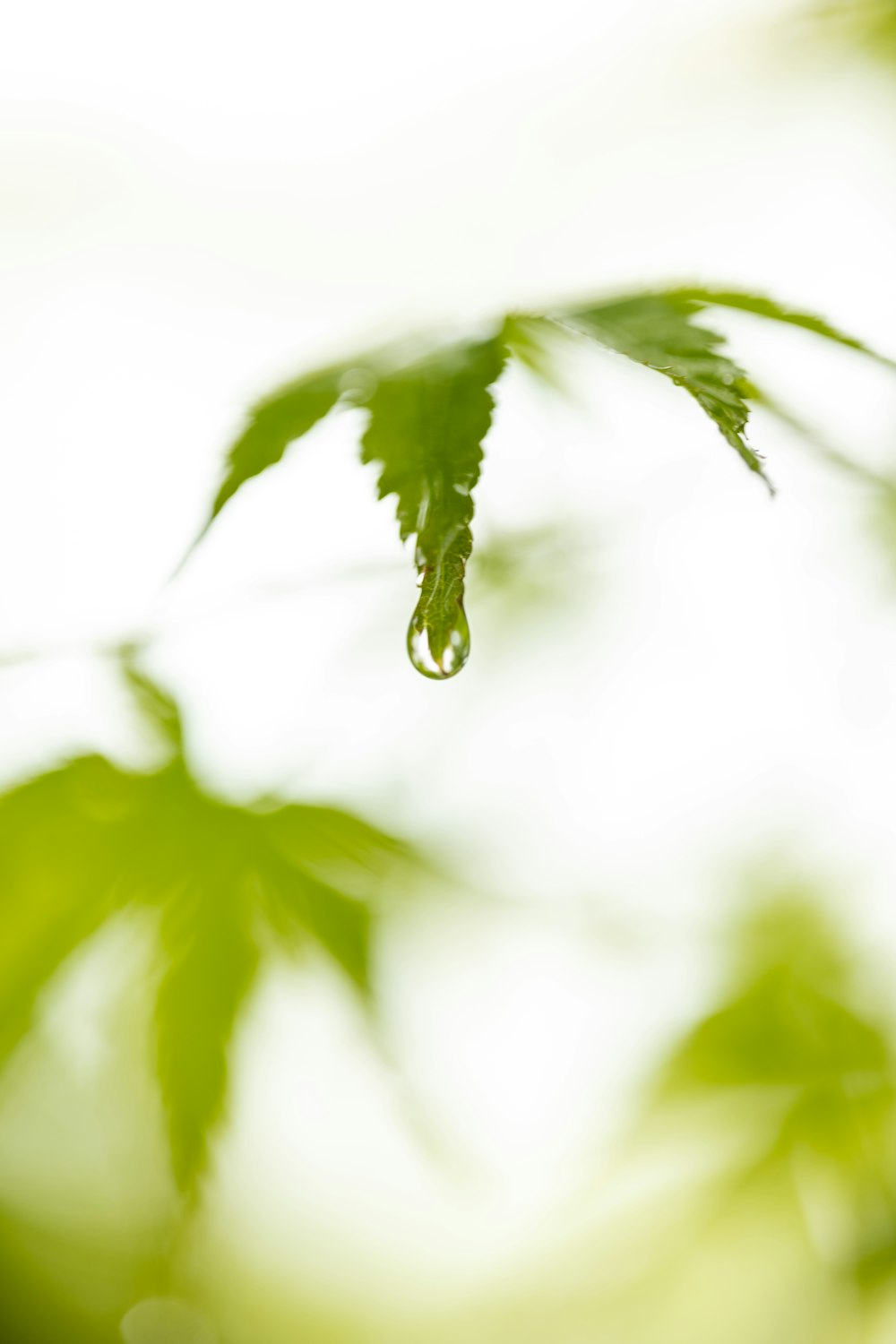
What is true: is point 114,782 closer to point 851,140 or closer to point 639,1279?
point 639,1279

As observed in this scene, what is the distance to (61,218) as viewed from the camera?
931 millimetres

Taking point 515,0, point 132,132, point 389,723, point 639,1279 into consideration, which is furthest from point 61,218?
point 639,1279

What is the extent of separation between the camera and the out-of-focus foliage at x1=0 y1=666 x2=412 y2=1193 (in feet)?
1.36

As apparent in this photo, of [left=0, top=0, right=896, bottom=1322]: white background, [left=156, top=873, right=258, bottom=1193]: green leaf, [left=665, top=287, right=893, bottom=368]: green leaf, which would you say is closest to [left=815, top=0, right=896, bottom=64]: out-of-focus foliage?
[left=0, top=0, right=896, bottom=1322]: white background

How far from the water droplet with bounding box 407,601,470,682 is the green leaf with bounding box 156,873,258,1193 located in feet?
0.59

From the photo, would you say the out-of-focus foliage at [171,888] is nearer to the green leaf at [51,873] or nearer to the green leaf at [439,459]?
the green leaf at [51,873]

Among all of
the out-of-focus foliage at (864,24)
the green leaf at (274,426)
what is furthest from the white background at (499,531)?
the green leaf at (274,426)

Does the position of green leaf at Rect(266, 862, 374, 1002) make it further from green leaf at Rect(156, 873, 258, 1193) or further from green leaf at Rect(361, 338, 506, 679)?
green leaf at Rect(361, 338, 506, 679)

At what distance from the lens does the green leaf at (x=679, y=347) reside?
242 millimetres

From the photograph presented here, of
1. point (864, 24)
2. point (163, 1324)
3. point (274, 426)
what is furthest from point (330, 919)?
point (864, 24)

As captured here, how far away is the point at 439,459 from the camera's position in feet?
0.81

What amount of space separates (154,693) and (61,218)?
0.64 m

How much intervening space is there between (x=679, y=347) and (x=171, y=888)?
0.95ft

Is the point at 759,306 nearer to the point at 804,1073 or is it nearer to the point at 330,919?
the point at 330,919
